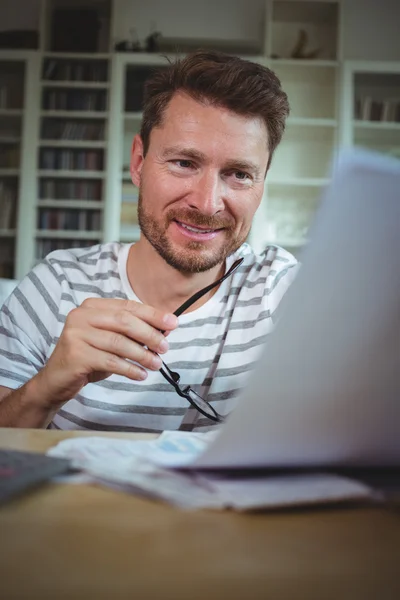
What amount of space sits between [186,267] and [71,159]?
3154 mm

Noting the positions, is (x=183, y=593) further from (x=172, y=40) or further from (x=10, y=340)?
(x=172, y=40)

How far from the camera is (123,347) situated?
66 cm

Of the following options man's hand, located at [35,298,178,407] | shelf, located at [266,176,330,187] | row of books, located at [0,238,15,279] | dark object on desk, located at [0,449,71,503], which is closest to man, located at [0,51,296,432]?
man's hand, located at [35,298,178,407]

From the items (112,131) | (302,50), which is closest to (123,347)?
(112,131)

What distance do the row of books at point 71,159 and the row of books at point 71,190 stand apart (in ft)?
0.31

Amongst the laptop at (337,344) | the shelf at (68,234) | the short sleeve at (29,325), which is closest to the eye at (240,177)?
the short sleeve at (29,325)

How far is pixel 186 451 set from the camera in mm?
503

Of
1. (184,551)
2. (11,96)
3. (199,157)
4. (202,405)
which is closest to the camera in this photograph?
(184,551)

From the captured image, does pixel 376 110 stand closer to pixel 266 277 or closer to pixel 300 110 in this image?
pixel 300 110

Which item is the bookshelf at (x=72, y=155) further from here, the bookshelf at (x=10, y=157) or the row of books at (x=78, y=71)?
the bookshelf at (x=10, y=157)

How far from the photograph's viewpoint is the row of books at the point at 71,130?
4113 millimetres

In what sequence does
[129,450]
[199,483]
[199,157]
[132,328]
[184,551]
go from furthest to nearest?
[199,157] < [132,328] < [129,450] < [199,483] < [184,551]

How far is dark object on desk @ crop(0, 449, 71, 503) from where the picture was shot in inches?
13.2

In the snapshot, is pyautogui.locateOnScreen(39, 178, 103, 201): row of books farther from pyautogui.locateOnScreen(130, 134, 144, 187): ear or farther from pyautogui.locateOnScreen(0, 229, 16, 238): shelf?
pyautogui.locateOnScreen(130, 134, 144, 187): ear
